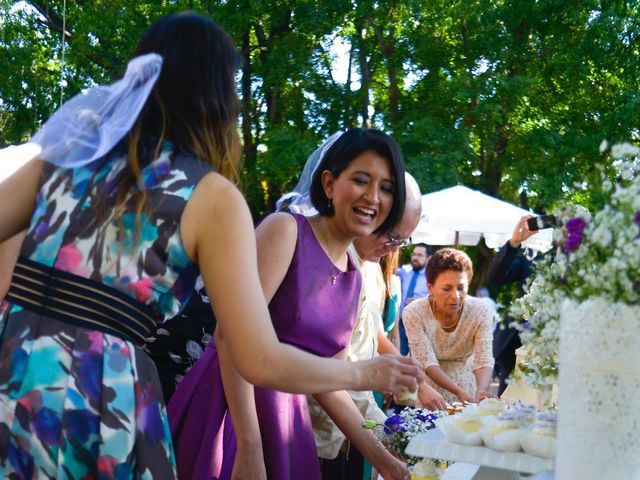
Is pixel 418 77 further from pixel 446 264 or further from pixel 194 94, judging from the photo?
pixel 194 94

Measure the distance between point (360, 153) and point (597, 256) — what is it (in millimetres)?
1407

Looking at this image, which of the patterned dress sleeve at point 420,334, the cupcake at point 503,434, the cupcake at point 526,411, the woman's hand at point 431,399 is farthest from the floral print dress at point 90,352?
the patterned dress sleeve at point 420,334

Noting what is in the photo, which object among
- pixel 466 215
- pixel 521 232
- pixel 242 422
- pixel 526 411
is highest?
pixel 466 215

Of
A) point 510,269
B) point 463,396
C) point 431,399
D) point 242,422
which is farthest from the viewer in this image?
point 510,269

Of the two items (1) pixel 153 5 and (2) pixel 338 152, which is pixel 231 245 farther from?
(1) pixel 153 5

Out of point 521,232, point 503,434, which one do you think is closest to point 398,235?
point 503,434

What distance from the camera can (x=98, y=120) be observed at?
6.80 ft

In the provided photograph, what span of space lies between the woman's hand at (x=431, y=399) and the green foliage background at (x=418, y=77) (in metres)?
14.1

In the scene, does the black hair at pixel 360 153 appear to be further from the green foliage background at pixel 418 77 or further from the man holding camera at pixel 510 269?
the green foliage background at pixel 418 77

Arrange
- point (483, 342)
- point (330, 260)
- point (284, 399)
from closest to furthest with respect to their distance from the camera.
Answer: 1. point (284, 399)
2. point (330, 260)
3. point (483, 342)

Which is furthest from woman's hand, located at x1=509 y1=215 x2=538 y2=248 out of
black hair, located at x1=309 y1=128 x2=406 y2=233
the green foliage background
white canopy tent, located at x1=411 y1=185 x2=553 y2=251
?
the green foliage background

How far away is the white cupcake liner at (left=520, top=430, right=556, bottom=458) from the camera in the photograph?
2176 mm

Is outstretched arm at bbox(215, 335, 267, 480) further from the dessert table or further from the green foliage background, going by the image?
the green foliage background

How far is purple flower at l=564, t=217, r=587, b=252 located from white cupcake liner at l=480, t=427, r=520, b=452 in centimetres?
48
